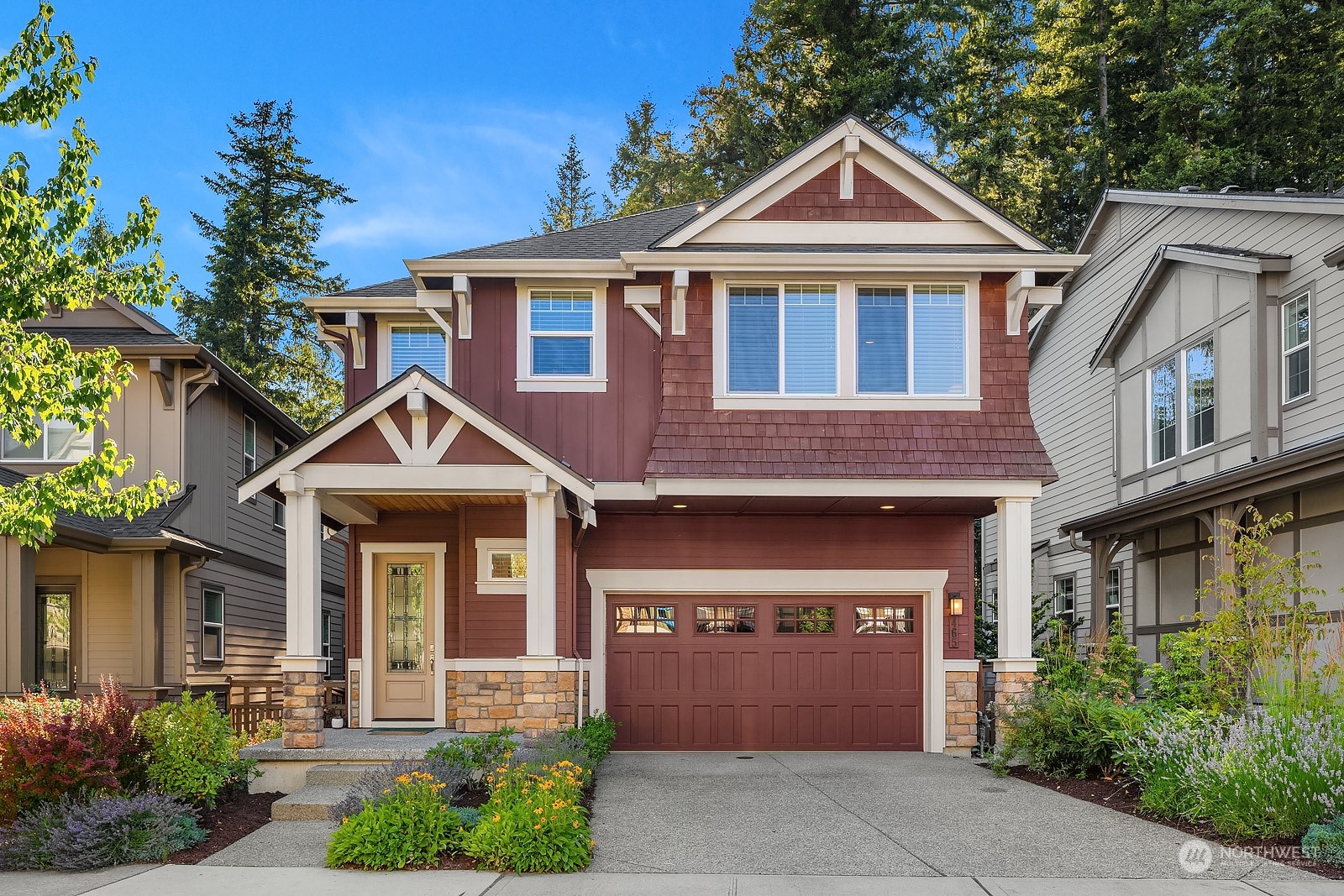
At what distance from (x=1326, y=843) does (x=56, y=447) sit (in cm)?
1579

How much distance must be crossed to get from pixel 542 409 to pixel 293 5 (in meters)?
22.3

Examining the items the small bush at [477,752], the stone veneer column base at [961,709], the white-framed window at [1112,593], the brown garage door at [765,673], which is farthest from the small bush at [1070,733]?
the white-framed window at [1112,593]

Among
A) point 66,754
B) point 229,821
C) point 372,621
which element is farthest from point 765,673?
point 66,754

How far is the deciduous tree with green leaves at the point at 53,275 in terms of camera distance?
9.32m

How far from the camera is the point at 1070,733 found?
10.6 m

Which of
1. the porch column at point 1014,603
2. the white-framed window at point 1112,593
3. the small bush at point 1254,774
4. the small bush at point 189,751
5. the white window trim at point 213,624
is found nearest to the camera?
the small bush at point 1254,774

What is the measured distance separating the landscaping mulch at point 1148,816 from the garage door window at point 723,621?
12.6 feet

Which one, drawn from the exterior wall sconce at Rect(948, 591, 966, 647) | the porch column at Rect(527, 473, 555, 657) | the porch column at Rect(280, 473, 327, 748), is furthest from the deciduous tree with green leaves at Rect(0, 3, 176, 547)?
the exterior wall sconce at Rect(948, 591, 966, 647)

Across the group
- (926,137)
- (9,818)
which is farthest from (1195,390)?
(926,137)

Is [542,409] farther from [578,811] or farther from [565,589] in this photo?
[578,811]

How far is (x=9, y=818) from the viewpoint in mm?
8352

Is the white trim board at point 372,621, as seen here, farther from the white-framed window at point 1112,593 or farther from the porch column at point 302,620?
the white-framed window at point 1112,593

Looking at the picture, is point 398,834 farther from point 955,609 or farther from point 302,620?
→ point 955,609

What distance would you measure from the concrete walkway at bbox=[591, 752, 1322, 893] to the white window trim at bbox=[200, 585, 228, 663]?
24.4ft
